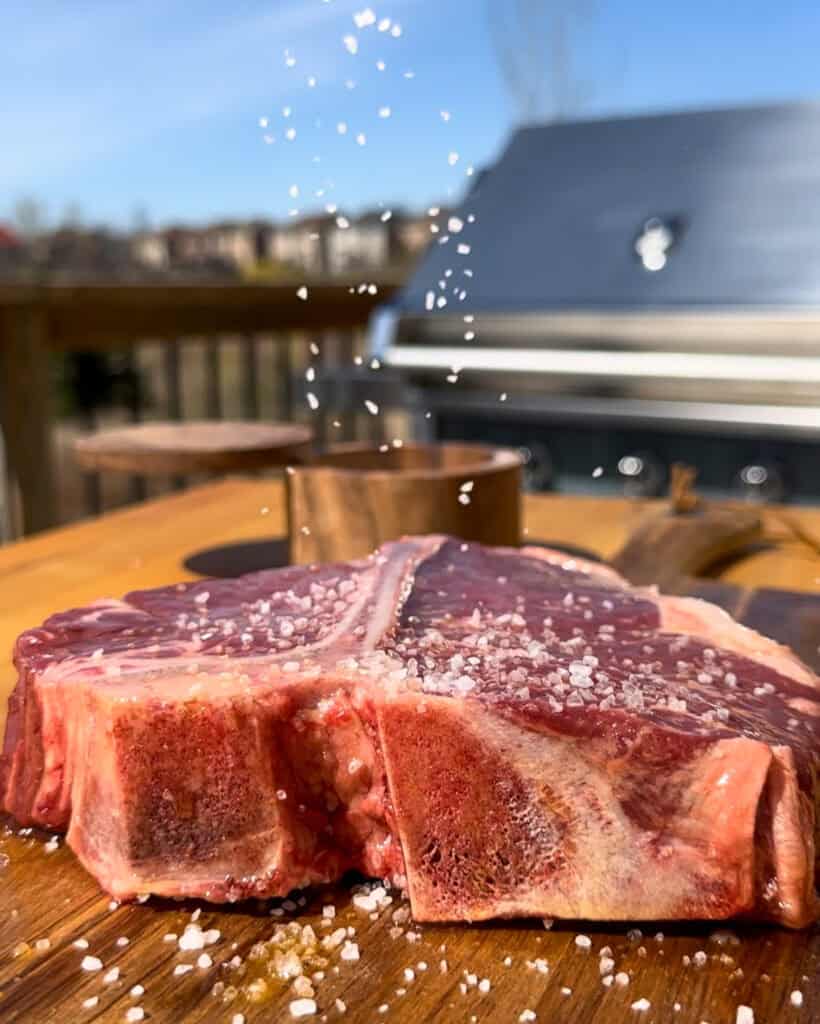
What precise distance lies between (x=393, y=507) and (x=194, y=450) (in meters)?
0.26

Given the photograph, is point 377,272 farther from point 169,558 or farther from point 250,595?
point 250,595

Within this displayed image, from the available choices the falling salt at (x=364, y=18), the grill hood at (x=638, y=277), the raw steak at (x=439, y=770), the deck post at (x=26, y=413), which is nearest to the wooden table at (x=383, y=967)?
the raw steak at (x=439, y=770)

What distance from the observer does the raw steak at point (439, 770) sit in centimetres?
61

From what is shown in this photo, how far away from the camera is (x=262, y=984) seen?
0.57 meters

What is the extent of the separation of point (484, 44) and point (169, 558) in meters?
0.74

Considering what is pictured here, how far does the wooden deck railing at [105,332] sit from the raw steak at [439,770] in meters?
2.06

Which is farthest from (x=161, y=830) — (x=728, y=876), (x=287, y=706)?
(x=728, y=876)

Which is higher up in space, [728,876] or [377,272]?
[377,272]

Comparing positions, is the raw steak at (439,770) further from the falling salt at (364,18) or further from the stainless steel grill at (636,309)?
the stainless steel grill at (636,309)

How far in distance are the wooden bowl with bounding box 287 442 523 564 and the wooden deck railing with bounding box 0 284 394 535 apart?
1.67m

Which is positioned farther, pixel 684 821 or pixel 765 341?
pixel 765 341

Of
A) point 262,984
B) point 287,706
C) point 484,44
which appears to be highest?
point 484,44

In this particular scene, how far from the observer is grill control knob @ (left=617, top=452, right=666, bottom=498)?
6.59ft

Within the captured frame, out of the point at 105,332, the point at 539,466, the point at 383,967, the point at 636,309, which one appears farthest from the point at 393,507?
the point at 105,332
